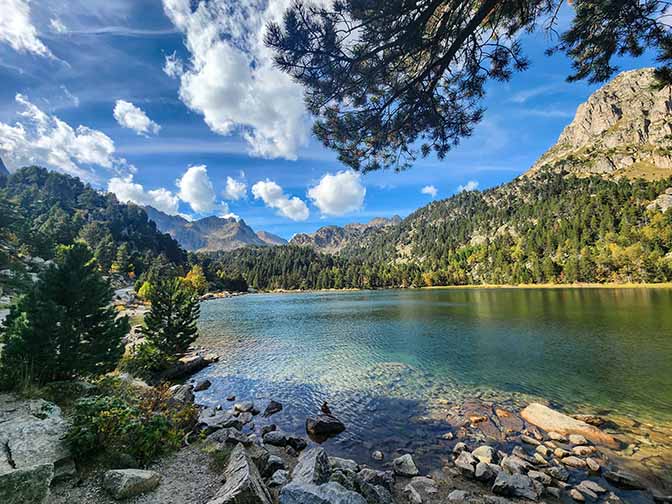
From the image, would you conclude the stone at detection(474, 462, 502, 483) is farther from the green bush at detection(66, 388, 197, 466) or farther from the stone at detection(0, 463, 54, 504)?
the stone at detection(0, 463, 54, 504)

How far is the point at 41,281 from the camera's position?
1039cm

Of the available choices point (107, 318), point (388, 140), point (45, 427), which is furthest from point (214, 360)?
point (388, 140)

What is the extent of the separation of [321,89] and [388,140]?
262cm

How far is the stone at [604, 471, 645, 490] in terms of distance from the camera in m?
8.05

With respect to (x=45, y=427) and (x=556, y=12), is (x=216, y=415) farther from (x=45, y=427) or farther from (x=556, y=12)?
(x=556, y=12)

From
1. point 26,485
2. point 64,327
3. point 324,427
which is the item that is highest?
point 64,327

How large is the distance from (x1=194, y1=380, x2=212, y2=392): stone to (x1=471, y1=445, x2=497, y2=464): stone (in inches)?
607

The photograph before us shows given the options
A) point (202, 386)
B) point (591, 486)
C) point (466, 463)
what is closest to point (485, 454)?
point (466, 463)

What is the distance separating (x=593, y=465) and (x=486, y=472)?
12.1ft

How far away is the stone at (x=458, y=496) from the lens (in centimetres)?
741

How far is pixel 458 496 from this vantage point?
7496 mm

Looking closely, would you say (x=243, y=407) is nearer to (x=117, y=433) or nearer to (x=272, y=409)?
(x=272, y=409)

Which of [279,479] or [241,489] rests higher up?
[241,489]

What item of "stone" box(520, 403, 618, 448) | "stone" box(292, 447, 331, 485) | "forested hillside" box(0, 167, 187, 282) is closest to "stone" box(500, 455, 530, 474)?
"stone" box(520, 403, 618, 448)
